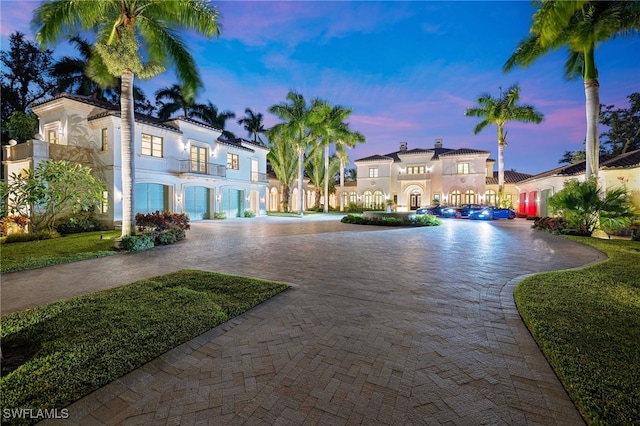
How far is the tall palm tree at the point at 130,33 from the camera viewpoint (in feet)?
30.8

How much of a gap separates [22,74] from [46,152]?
20646 millimetres

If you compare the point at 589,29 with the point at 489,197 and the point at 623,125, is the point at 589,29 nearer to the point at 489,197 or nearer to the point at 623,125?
the point at 489,197

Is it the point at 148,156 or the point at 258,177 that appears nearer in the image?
the point at 148,156

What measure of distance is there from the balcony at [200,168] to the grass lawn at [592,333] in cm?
2179

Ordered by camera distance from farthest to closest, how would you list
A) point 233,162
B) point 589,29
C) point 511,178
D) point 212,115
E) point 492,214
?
point 511,178 → point 212,115 → point 233,162 → point 492,214 → point 589,29

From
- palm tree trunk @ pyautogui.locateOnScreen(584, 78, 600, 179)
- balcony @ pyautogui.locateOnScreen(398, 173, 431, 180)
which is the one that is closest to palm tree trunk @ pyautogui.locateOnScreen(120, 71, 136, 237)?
palm tree trunk @ pyautogui.locateOnScreen(584, 78, 600, 179)

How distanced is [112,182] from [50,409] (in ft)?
60.1

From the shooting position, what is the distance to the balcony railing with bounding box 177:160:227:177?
2139 cm

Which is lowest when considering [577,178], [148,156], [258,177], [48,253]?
[48,253]

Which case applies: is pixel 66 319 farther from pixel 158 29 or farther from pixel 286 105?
pixel 286 105

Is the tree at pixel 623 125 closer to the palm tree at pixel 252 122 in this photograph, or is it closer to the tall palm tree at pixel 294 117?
the tall palm tree at pixel 294 117

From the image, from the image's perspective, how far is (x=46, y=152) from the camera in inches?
614

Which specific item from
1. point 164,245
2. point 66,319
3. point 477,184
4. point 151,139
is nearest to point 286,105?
point 151,139

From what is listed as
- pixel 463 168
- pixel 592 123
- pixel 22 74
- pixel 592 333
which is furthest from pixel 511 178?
pixel 22 74
